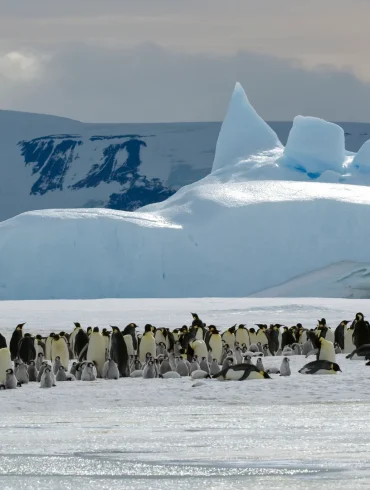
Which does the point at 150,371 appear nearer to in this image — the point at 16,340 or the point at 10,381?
the point at 10,381

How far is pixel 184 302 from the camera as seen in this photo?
105 feet

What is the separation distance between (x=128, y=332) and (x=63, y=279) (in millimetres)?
23471

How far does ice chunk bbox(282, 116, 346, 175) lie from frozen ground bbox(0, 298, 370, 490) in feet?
112

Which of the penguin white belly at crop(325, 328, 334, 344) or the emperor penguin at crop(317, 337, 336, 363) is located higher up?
the penguin white belly at crop(325, 328, 334, 344)

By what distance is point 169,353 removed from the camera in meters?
14.3

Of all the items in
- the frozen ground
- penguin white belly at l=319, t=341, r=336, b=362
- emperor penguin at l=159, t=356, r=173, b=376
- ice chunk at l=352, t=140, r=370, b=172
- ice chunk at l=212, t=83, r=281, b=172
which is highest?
ice chunk at l=212, t=83, r=281, b=172

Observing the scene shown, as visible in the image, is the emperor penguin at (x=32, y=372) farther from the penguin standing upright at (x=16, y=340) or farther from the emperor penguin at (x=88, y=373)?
the penguin standing upright at (x=16, y=340)

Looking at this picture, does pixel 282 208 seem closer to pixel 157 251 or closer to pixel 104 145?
pixel 157 251

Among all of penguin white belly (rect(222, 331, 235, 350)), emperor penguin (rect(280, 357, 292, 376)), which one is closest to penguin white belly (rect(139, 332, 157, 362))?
penguin white belly (rect(222, 331, 235, 350))

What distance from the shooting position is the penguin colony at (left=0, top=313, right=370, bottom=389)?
12.3 metres

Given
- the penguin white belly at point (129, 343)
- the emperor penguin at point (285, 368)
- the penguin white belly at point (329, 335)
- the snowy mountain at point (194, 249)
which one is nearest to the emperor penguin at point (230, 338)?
the penguin white belly at point (329, 335)

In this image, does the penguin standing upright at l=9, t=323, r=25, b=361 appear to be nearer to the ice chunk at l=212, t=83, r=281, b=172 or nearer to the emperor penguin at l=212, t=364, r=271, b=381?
the emperor penguin at l=212, t=364, r=271, b=381

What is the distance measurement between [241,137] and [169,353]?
125 ft

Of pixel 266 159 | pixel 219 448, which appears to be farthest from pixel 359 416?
pixel 266 159
